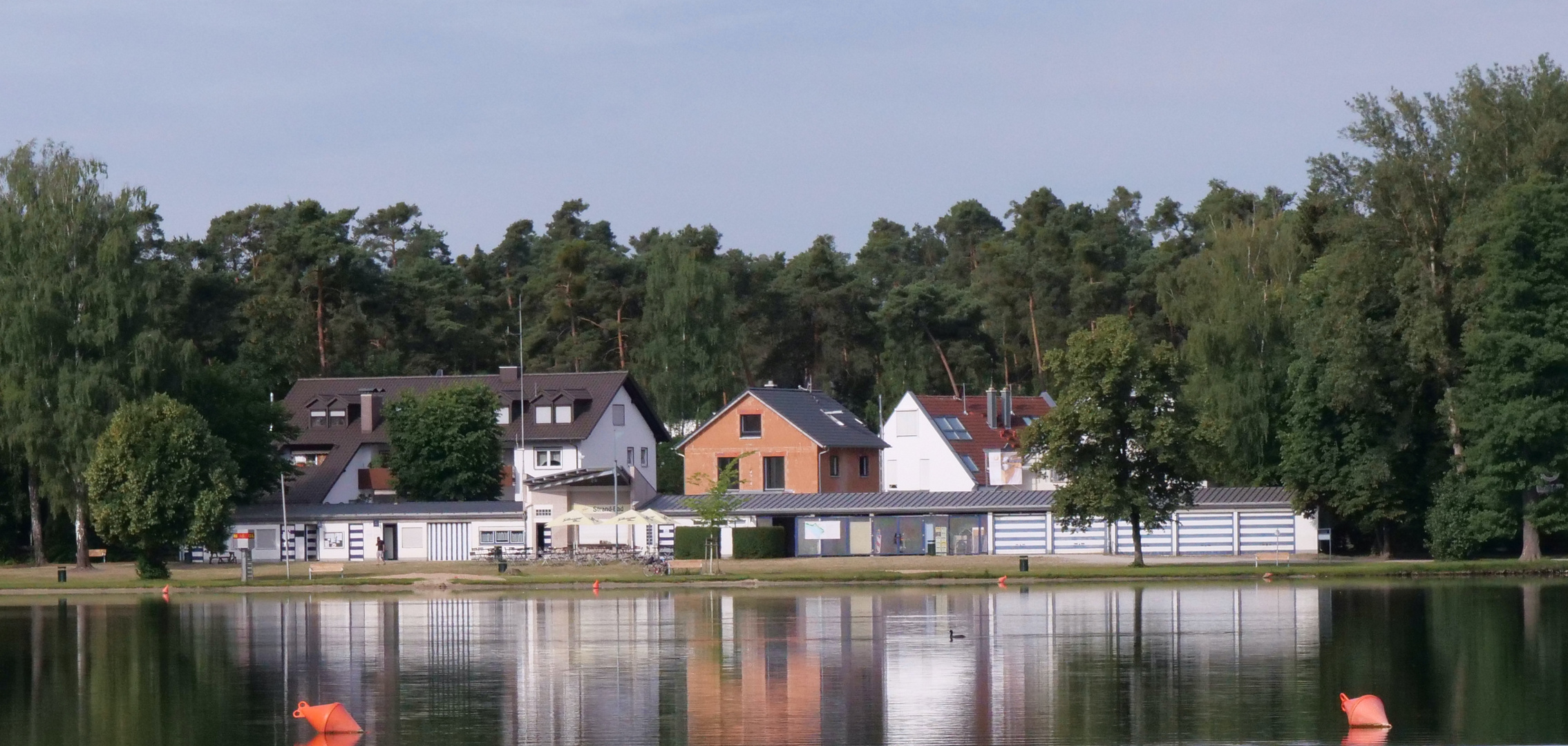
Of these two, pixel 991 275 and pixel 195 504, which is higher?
pixel 991 275

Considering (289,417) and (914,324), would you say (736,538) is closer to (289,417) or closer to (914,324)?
(289,417)

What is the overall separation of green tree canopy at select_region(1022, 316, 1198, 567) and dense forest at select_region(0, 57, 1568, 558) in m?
1.81

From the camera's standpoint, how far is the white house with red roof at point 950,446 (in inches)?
3580

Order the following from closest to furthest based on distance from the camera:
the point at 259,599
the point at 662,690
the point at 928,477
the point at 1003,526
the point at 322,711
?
the point at 322,711
the point at 662,690
the point at 259,599
the point at 1003,526
the point at 928,477

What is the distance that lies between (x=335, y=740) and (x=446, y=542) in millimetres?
58441

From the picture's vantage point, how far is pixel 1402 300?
213 feet

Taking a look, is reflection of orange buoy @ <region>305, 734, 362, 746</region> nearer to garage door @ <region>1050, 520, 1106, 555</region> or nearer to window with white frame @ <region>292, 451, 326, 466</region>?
garage door @ <region>1050, 520, 1106, 555</region>

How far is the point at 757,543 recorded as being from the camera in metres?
75.1

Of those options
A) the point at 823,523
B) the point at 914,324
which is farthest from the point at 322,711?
the point at 914,324

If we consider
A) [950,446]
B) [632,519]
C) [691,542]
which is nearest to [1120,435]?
[632,519]

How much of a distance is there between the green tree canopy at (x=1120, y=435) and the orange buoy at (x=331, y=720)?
42.1 m

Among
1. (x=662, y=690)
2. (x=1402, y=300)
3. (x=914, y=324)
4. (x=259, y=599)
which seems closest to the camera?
(x=662, y=690)

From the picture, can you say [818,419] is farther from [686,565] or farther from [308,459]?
[308,459]

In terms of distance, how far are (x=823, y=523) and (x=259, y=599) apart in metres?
25.7
